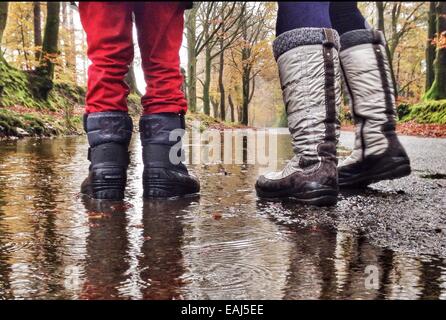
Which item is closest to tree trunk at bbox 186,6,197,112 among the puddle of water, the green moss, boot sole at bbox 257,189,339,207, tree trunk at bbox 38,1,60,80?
the green moss

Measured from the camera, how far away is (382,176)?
225 cm

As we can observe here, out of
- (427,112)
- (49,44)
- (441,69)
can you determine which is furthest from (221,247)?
(441,69)

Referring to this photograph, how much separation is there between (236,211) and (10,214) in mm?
736

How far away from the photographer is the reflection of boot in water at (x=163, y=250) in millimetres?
880

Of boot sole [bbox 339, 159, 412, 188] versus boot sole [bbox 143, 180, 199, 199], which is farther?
boot sole [bbox 339, 159, 412, 188]

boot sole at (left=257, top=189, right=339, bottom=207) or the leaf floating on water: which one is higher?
boot sole at (left=257, top=189, right=339, bottom=207)

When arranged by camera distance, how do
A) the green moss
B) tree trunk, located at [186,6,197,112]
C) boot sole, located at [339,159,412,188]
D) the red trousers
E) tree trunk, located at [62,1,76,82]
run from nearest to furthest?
the red trousers < boot sole, located at [339,159,412,188] < the green moss < tree trunk, located at [62,1,76,82] < tree trunk, located at [186,6,197,112]

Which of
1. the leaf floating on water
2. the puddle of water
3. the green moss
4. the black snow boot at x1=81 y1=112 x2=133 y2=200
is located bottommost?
the leaf floating on water

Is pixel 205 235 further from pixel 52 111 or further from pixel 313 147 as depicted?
pixel 52 111

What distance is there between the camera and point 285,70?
194 cm

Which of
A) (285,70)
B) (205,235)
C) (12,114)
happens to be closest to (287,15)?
(285,70)

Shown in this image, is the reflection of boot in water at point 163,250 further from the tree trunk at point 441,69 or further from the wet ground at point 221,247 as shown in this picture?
the tree trunk at point 441,69

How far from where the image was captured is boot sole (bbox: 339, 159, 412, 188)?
7.35ft

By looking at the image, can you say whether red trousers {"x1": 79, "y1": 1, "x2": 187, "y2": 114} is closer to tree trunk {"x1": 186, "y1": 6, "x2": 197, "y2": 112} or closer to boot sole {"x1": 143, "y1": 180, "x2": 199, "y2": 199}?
boot sole {"x1": 143, "y1": 180, "x2": 199, "y2": 199}
